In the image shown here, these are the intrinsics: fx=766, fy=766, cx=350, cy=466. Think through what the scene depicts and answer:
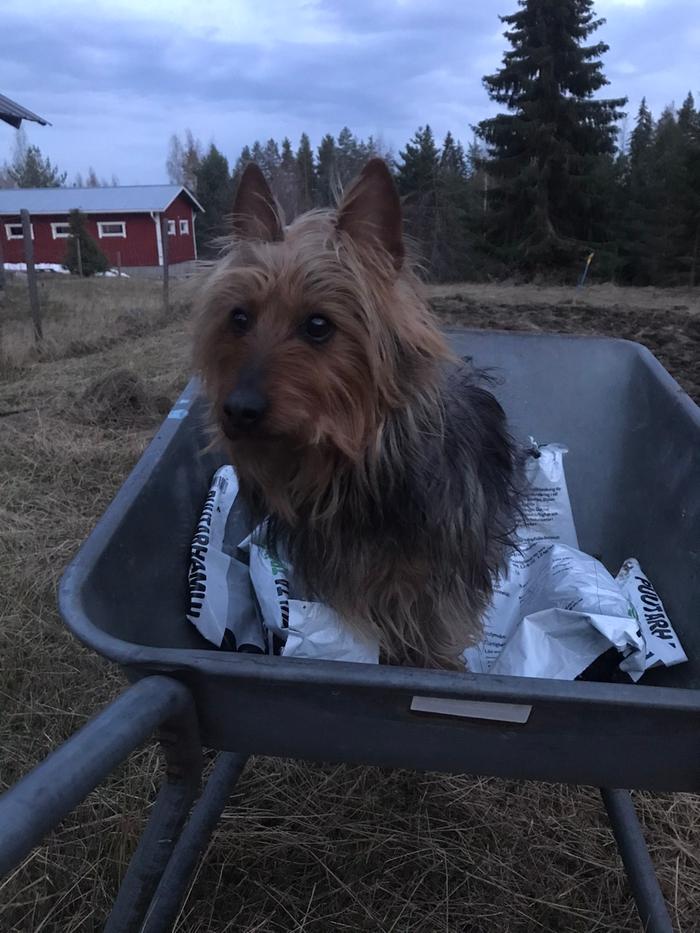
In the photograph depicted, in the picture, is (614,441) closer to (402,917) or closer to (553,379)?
(553,379)

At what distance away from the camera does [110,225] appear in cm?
3766

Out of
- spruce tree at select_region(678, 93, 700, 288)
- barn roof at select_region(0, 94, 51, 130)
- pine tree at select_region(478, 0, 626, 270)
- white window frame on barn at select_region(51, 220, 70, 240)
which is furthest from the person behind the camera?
white window frame on barn at select_region(51, 220, 70, 240)

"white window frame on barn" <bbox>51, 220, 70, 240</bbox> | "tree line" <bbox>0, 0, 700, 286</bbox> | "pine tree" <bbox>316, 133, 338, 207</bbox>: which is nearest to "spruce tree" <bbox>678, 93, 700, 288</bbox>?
"tree line" <bbox>0, 0, 700, 286</bbox>

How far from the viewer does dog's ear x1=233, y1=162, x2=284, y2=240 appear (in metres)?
1.77

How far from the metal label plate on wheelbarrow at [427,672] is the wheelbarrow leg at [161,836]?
54 millimetres

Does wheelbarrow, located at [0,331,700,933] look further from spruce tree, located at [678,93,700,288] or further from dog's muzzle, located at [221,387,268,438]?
spruce tree, located at [678,93,700,288]

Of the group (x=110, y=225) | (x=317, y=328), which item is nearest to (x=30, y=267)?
(x=317, y=328)

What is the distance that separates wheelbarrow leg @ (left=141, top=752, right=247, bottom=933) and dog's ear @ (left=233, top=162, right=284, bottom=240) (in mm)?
1355

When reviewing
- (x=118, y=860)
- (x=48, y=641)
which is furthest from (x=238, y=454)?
(x=48, y=641)

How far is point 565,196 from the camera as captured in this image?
26.5m

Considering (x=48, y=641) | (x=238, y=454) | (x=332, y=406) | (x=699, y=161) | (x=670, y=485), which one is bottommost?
(x=48, y=641)

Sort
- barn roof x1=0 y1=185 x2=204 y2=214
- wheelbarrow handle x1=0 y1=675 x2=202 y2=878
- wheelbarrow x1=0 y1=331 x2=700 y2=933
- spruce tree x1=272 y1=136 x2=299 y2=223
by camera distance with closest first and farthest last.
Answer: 1. wheelbarrow handle x1=0 y1=675 x2=202 y2=878
2. wheelbarrow x1=0 y1=331 x2=700 y2=933
3. spruce tree x1=272 y1=136 x2=299 y2=223
4. barn roof x1=0 y1=185 x2=204 y2=214

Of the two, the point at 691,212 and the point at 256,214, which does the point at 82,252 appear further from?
the point at 256,214

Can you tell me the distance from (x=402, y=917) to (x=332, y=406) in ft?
4.82
